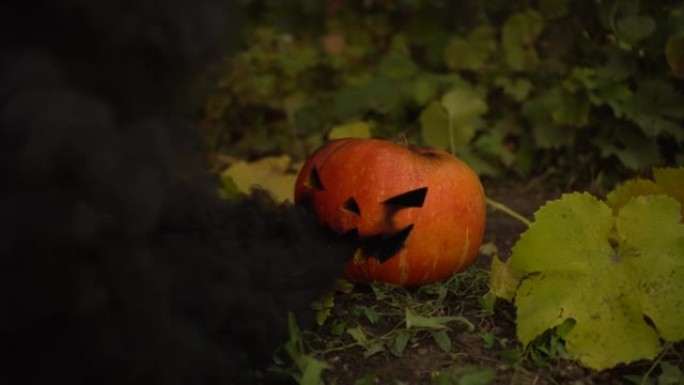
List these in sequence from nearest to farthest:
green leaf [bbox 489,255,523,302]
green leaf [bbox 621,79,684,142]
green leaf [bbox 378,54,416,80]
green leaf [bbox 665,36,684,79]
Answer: green leaf [bbox 489,255,523,302]
green leaf [bbox 665,36,684,79]
green leaf [bbox 621,79,684,142]
green leaf [bbox 378,54,416,80]

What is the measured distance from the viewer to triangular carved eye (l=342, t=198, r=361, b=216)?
6.35 ft

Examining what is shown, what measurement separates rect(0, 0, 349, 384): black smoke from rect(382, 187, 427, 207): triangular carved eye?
584 mm

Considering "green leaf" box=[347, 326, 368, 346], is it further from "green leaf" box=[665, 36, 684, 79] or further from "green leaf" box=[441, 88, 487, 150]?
"green leaf" box=[665, 36, 684, 79]

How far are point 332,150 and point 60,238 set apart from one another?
3.31ft

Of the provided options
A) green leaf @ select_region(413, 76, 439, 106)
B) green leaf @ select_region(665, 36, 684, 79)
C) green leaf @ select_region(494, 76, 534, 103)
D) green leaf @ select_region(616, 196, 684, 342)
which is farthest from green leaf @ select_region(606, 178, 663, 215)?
A: green leaf @ select_region(413, 76, 439, 106)

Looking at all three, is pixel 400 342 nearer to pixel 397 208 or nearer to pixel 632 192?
pixel 397 208

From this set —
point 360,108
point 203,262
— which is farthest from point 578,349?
point 360,108

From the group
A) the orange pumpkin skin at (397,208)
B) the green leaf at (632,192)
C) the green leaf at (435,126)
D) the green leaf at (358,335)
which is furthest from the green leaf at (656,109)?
the green leaf at (358,335)

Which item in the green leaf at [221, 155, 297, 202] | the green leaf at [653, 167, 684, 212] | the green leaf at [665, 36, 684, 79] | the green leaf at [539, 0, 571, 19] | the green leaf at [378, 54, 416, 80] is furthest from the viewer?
the green leaf at [378, 54, 416, 80]

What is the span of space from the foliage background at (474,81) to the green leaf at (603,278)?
3.21 feet

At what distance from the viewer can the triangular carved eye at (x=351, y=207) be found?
194 cm

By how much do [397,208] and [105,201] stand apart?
90 cm

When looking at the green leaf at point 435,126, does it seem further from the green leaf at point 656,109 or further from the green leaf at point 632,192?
the green leaf at point 632,192

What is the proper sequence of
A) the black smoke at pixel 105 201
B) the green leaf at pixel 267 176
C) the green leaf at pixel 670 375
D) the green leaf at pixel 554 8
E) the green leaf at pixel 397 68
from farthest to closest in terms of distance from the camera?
the green leaf at pixel 397 68 < the green leaf at pixel 554 8 < the green leaf at pixel 267 176 < the green leaf at pixel 670 375 < the black smoke at pixel 105 201
